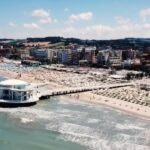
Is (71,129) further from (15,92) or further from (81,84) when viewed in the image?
(81,84)

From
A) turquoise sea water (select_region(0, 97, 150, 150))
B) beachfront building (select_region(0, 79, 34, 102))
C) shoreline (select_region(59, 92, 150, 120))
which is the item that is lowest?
turquoise sea water (select_region(0, 97, 150, 150))

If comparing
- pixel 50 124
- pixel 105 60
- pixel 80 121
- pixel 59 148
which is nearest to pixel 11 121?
pixel 50 124

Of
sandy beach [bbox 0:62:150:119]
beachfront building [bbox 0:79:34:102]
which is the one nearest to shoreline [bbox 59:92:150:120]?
sandy beach [bbox 0:62:150:119]

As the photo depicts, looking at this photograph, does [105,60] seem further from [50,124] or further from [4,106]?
[50,124]

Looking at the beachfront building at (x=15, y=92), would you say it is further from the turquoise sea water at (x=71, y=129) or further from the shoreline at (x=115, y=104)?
the shoreline at (x=115, y=104)

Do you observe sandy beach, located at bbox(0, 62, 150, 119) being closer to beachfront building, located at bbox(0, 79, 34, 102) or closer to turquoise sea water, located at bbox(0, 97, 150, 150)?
turquoise sea water, located at bbox(0, 97, 150, 150)

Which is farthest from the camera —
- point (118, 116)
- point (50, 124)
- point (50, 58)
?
point (50, 58)
